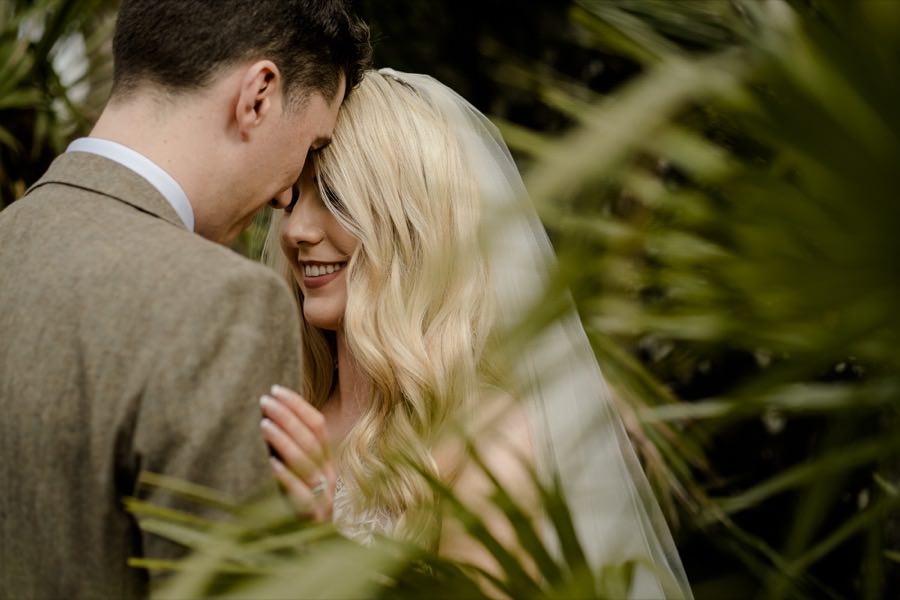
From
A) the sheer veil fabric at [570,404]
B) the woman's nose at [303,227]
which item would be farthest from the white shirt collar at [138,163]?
the woman's nose at [303,227]

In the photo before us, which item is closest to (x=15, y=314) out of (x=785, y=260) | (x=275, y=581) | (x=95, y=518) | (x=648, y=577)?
(x=95, y=518)

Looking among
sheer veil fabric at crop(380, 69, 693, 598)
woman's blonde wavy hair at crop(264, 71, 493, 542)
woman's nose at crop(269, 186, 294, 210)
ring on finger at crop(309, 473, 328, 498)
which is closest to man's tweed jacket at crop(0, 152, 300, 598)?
ring on finger at crop(309, 473, 328, 498)

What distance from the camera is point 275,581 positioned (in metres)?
0.86

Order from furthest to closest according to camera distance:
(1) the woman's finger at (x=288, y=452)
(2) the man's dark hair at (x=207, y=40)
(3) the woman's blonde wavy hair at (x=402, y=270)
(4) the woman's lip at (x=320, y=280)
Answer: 1. (4) the woman's lip at (x=320, y=280)
2. (3) the woman's blonde wavy hair at (x=402, y=270)
3. (2) the man's dark hair at (x=207, y=40)
4. (1) the woman's finger at (x=288, y=452)

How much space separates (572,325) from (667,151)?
4.70ft

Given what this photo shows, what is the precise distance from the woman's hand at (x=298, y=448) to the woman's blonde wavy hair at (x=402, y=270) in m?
0.68

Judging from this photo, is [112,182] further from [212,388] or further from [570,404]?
[570,404]

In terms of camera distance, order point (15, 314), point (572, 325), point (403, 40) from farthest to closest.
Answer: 1. point (403, 40)
2. point (572, 325)
3. point (15, 314)

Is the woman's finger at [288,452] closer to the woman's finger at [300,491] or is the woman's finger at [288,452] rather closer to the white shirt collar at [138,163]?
the woman's finger at [300,491]

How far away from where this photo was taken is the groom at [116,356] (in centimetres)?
138

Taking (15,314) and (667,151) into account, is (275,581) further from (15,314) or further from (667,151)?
(15,314)

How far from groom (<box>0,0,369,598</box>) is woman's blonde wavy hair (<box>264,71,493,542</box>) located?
653 mm

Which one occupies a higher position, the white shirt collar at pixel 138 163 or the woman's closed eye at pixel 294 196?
the white shirt collar at pixel 138 163

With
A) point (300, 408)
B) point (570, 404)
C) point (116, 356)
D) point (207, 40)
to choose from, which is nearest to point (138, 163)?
point (207, 40)
